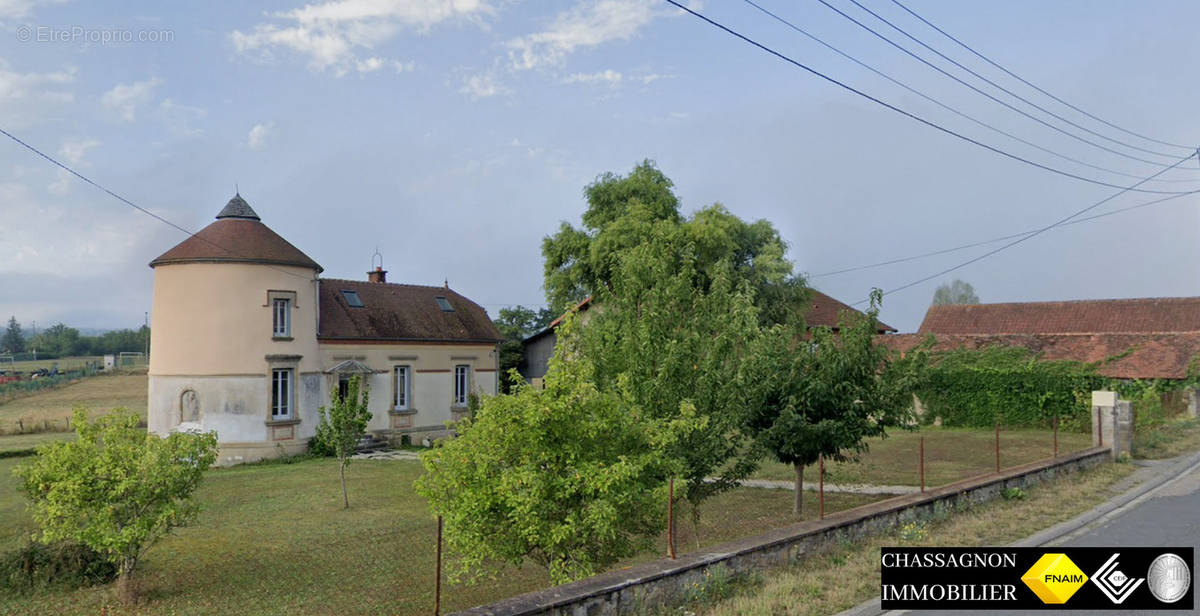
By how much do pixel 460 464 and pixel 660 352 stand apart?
10.8 feet

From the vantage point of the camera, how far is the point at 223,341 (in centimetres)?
2683

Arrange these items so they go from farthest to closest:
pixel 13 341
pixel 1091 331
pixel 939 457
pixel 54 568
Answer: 1. pixel 13 341
2. pixel 1091 331
3. pixel 939 457
4. pixel 54 568

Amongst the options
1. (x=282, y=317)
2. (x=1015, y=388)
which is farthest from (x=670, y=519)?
(x=1015, y=388)

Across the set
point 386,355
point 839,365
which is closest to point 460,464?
point 839,365

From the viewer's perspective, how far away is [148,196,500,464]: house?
26766 mm

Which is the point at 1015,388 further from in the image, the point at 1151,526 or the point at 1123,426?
the point at 1151,526

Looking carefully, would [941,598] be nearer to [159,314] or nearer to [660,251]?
[660,251]

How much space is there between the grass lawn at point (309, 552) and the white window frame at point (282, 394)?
234 inches

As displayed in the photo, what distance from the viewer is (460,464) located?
8.85 m

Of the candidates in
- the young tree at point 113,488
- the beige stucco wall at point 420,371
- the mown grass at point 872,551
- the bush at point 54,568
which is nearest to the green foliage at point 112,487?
the young tree at point 113,488

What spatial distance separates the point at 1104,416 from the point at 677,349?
15.5 metres

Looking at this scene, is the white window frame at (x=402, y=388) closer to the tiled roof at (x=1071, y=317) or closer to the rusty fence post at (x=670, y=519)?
the rusty fence post at (x=670, y=519)

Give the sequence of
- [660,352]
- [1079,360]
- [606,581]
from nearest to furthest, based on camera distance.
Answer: [606,581] → [660,352] → [1079,360]

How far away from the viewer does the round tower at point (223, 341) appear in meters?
26.8
